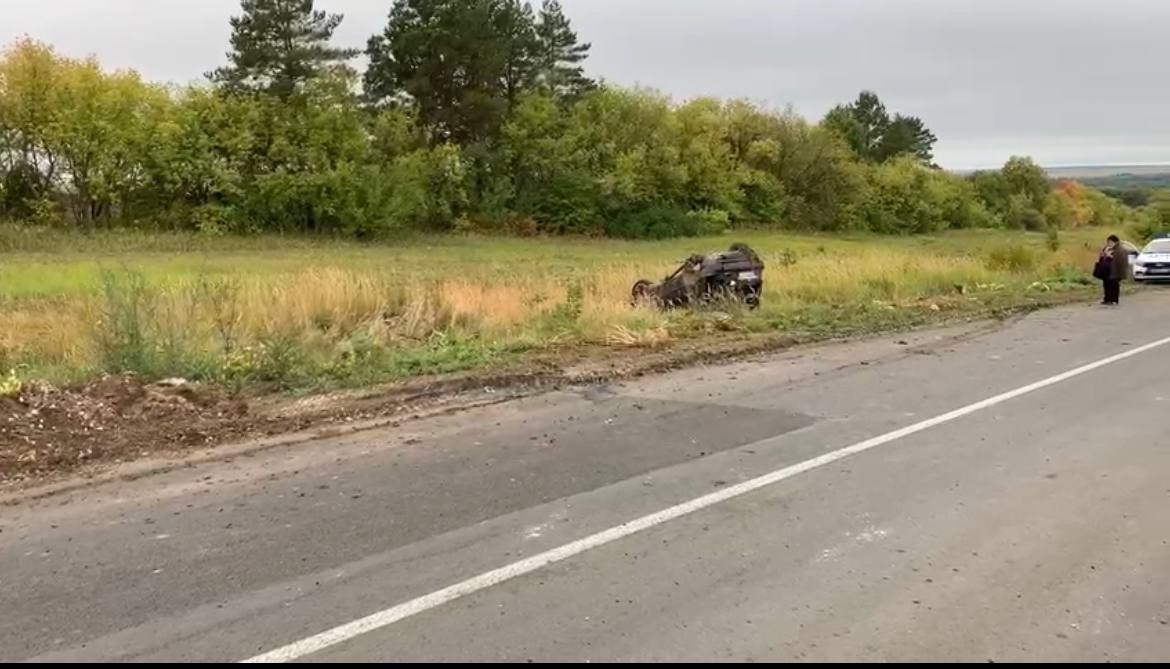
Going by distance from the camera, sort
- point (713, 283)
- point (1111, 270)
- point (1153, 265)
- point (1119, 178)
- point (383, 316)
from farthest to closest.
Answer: point (1119, 178) → point (1153, 265) → point (1111, 270) → point (713, 283) → point (383, 316)

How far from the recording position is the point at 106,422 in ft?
25.9

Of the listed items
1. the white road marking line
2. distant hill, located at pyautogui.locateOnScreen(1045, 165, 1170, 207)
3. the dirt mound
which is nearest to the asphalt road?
the white road marking line

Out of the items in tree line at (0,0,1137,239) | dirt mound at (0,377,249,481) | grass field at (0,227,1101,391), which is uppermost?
tree line at (0,0,1137,239)

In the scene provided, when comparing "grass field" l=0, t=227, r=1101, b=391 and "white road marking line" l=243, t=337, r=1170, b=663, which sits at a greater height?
"grass field" l=0, t=227, r=1101, b=391

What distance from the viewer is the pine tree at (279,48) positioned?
48.8 metres

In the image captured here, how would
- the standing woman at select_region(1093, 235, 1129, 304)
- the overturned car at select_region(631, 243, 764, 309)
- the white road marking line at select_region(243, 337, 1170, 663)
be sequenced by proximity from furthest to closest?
the standing woman at select_region(1093, 235, 1129, 304)
the overturned car at select_region(631, 243, 764, 309)
the white road marking line at select_region(243, 337, 1170, 663)

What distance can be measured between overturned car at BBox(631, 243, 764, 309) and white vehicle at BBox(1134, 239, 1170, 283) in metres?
16.2

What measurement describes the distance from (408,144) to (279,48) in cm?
1010

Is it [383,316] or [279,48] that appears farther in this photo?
[279,48]

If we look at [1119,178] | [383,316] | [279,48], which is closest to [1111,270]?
[383,316]

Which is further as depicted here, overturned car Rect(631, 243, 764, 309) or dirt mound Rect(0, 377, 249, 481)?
overturned car Rect(631, 243, 764, 309)

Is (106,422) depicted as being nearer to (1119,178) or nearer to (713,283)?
(713,283)

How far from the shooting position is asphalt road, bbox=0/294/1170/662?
4.13 meters

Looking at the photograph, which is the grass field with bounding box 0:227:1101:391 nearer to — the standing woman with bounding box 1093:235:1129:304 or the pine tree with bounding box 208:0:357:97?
the standing woman with bounding box 1093:235:1129:304
